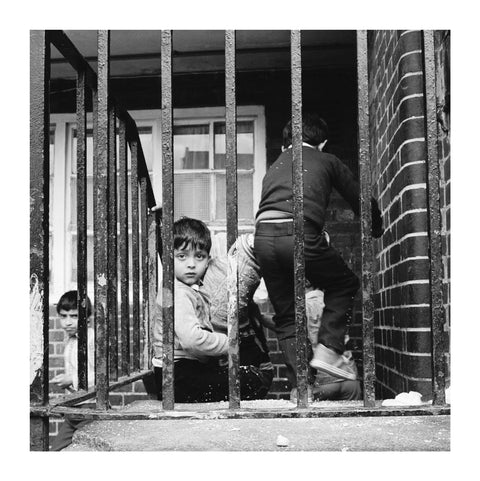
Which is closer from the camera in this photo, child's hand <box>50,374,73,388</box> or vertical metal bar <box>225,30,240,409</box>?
vertical metal bar <box>225,30,240,409</box>

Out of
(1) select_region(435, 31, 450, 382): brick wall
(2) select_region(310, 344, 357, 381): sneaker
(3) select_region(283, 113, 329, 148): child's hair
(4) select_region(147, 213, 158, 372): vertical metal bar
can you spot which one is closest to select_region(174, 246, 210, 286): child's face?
Result: (4) select_region(147, 213, 158, 372): vertical metal bar

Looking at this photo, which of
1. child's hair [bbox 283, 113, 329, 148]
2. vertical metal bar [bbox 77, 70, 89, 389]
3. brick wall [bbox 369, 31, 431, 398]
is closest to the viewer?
vertical metal bar [bbox 77, 70, 89, 389]

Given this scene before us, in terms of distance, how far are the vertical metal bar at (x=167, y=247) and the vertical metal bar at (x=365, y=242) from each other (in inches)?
19.8

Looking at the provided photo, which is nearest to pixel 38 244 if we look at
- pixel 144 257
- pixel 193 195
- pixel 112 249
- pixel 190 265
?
pixel 112 249

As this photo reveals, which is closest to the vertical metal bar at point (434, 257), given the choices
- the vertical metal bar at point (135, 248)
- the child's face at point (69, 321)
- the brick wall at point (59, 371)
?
the vertical metal bar at point (135, 248)

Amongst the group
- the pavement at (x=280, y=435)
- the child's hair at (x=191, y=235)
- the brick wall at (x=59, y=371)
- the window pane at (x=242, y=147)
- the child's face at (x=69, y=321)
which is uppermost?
the window pane at (x=242, y=147)

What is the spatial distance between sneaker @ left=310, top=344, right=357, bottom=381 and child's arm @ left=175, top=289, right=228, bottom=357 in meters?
0.40

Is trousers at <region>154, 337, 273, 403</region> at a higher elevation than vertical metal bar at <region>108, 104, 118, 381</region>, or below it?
below

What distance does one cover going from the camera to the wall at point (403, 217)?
2508mm

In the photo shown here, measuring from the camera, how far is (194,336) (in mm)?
2752

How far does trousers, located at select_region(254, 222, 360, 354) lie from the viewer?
2.86 metres

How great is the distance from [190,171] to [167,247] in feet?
11.5

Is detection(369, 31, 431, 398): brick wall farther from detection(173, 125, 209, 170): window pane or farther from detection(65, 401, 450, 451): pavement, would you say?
detection(173, 125, 209, 170): window pane

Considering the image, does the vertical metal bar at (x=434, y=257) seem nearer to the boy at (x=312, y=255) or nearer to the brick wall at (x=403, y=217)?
the brick wall at (x=403, y=217)
